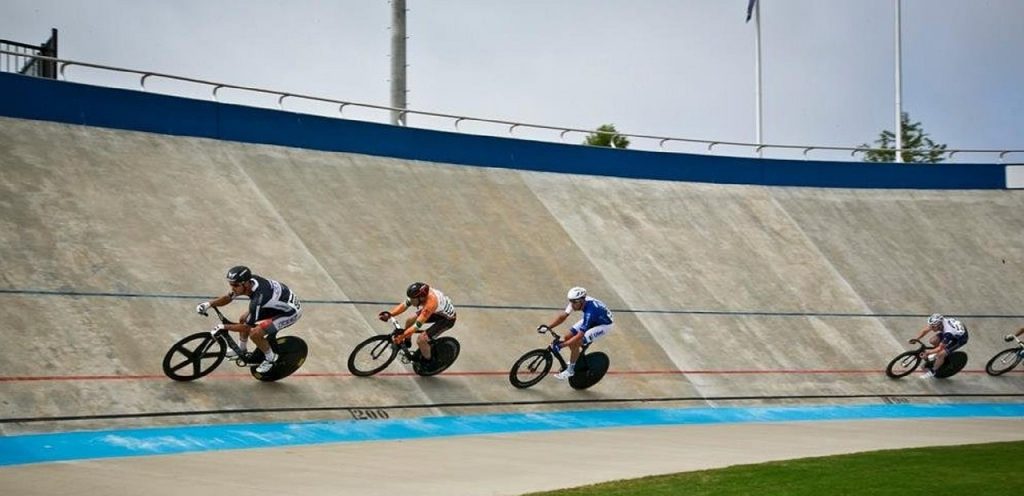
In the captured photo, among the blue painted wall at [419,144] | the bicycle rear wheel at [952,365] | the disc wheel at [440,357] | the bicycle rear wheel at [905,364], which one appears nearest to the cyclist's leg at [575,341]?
the disc wheel at [440,357]

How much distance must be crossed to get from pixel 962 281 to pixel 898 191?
12.5 ft

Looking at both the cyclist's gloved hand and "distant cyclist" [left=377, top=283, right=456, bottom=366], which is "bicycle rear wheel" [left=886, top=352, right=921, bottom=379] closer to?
"distant cyclist" [left=377, top=283, right=456, bottom=366]

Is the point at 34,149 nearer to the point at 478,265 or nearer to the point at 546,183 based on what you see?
the point at 478,265

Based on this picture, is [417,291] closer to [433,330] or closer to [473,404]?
[433,330]

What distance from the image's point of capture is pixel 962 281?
89.1ft

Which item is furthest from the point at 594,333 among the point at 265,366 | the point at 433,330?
the point at 265,366

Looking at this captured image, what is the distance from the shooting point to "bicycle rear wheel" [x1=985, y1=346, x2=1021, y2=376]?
23666 mm

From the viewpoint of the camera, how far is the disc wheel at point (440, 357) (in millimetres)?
17250

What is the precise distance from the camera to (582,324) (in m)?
18.3

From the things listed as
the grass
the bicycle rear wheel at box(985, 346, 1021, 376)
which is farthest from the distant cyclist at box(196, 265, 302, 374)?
the bicycle rear wheel at box(985, 346, 1021, 376)

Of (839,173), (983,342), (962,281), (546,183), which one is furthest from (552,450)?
(839,173)

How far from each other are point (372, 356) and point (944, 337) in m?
10.8

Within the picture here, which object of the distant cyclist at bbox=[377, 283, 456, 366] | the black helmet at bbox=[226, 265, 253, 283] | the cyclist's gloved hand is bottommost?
the cyclist's gloved hand

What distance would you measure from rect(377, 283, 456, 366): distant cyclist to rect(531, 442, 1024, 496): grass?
19.7 feet
